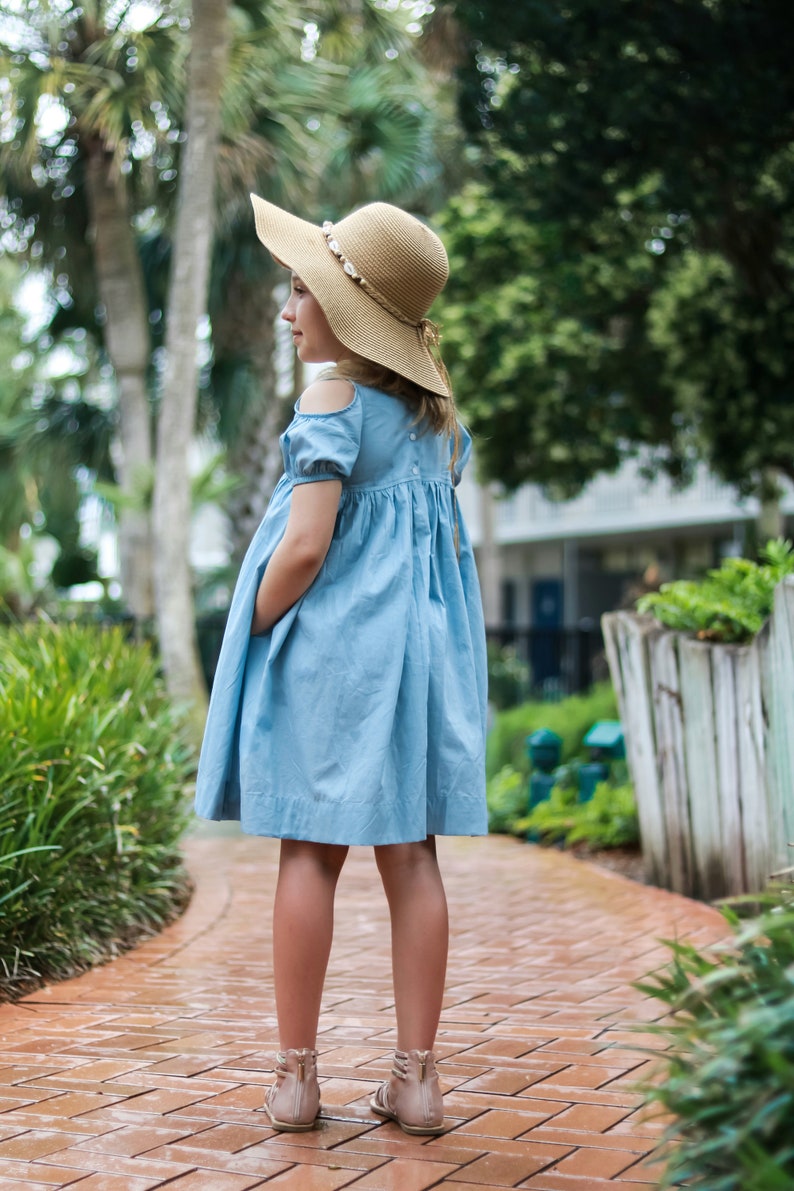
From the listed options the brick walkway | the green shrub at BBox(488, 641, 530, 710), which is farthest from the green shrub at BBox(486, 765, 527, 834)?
the green shrub at BBox(488, 641, 530, 710)

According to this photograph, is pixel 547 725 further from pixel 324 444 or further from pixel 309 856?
pixel 324 444

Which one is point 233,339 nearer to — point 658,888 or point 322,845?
point 658,888

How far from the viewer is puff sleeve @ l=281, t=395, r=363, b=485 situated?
2.47 m

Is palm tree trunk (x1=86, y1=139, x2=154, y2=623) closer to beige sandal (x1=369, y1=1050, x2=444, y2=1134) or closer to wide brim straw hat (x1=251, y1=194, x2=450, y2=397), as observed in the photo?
wide brim straw hat (x1=251, y1=194, x2=450, y2=397)

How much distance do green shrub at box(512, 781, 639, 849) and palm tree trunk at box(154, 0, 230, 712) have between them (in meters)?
3.75

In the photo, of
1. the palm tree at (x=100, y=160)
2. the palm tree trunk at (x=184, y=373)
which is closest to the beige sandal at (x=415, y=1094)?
the palm tree trunk at (x=184, y=373)

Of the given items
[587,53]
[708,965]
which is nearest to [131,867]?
[708,965]

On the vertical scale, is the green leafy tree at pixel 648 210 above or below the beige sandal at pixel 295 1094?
above

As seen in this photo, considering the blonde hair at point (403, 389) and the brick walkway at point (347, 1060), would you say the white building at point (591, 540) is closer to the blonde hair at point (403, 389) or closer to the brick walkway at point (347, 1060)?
the brick walkway at point (347, 1060)

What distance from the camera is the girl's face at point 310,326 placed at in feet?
8.74

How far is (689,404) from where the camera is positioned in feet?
41.4

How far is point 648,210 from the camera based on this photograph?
37.8ft

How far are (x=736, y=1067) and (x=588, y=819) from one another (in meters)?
5.14

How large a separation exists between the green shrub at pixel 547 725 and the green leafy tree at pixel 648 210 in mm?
4045
